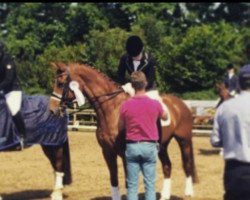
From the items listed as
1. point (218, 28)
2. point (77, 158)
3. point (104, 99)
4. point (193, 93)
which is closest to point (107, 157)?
point (104, 99)

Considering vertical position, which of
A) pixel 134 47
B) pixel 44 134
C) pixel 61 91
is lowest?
pixel 44 134

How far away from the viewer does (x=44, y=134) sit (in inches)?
404

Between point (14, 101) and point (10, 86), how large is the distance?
0.27 meters

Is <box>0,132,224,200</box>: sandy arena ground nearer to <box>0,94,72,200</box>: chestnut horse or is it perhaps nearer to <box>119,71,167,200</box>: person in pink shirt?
<box>0,94,72,200</box>: chestnut horse

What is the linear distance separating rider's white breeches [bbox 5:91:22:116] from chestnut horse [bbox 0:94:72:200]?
107 mm

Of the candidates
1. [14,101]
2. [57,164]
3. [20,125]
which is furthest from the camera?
A: [57,164]

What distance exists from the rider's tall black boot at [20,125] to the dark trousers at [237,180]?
186 inches

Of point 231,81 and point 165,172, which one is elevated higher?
point 231,81

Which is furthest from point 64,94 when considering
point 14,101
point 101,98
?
point 14,101

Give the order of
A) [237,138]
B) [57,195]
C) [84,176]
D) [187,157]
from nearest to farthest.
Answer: [237,138]
[57,195]
[187,157]
[84,176]

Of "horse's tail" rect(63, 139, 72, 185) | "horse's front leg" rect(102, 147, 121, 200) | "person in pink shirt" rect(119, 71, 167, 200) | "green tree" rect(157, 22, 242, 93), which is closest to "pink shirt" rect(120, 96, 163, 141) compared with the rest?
"person in pink shirt" rect(119, 71, 167, 200)

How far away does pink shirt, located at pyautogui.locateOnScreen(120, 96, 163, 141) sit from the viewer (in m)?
7.09

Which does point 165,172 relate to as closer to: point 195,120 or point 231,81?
point 231,81

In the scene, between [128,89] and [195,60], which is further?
[195,60]
